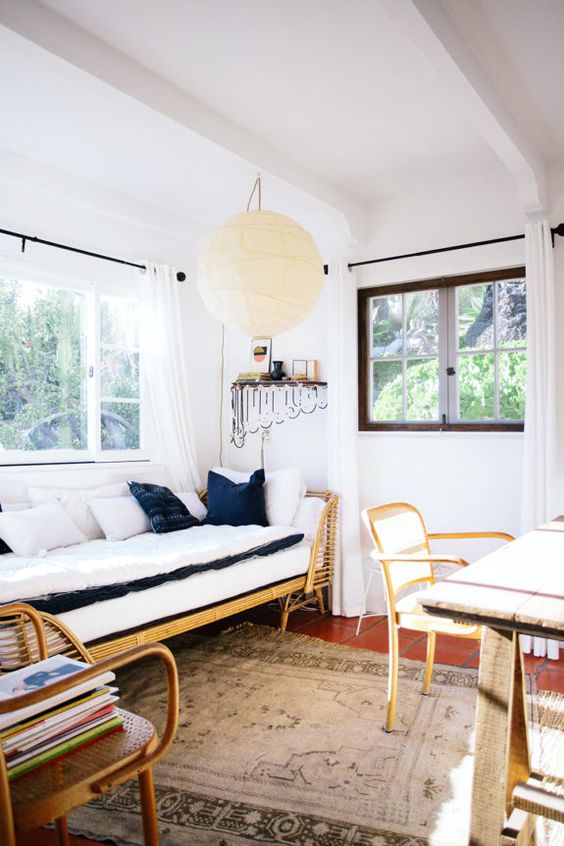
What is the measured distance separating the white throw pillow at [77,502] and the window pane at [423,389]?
209 cm

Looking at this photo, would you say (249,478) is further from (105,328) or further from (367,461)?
(105,328)

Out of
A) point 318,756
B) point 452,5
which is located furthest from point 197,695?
point 452,5

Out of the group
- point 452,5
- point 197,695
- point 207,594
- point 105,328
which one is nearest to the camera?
point 452,5

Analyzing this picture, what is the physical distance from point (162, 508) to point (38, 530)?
0.83m

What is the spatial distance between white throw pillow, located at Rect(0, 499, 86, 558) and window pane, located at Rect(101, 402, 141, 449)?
820 millimetres

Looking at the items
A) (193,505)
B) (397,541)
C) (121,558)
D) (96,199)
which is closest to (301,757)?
(397,541)

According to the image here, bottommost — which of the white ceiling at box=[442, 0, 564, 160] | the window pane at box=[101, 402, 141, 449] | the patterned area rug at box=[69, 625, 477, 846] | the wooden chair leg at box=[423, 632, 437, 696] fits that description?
the patterned area rug at box=[69, 625, 477, 846]

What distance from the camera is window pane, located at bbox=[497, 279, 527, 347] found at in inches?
152

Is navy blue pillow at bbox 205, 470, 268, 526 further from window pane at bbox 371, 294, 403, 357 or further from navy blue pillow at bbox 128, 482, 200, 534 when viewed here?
window pane at bbox 371, 294, 403, 357

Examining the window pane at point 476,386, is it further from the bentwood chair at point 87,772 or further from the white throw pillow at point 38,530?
the bentwood chair at point 87,772

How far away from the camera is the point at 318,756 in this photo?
2.38 meters

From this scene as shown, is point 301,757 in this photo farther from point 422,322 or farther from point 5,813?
point 422,322

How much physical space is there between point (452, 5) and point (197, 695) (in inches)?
117

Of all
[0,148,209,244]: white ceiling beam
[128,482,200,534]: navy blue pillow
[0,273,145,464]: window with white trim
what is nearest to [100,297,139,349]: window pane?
[0,273,145,464]: window with white trim
